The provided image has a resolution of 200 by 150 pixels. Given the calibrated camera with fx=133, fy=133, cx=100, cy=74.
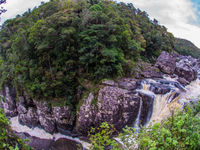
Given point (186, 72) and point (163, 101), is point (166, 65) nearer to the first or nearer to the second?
point (186, 72)

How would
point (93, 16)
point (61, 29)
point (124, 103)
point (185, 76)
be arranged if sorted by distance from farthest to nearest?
point (185, 76)
point (93, 16)
point (61, 29)
point (124, 103)

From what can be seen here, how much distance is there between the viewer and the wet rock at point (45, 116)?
14772mm

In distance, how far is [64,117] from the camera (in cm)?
1434

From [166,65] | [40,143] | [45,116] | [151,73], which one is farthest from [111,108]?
[166,65]

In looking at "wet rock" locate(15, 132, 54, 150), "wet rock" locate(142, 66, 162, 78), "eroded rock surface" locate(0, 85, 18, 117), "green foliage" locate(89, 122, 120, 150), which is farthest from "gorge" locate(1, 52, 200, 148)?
"green foliage" locate(89, 122, 120, 150)

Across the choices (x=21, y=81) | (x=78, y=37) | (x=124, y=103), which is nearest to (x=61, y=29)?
(x=78, y=37)

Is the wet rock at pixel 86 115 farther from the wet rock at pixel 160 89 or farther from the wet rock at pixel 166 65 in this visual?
the wet rock at pixel 166 65

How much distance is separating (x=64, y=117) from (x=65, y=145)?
9.07ft

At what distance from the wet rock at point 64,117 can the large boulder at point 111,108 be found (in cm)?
164

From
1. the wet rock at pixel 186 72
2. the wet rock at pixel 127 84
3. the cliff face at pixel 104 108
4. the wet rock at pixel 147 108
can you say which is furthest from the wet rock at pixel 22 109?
the wet rock at pixel 186 72

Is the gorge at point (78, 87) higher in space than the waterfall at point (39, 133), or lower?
higher

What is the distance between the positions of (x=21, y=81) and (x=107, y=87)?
403 inches

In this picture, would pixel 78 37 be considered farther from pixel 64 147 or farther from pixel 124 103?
pixel 64 147

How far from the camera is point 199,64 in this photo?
28516mm
